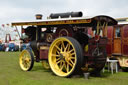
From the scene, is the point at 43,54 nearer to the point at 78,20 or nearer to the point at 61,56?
the point at 61,56

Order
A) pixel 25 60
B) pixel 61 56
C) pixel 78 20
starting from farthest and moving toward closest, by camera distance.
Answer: pixel 25 60
pixel 61 56
pixel 78 20

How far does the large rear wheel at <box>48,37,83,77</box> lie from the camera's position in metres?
6.94

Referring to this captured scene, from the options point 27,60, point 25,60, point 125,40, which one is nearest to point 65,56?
point 27,60

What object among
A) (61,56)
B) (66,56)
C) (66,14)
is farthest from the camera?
(66,14)

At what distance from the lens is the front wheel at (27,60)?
29.0ft

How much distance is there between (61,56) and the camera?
→ 7.55 meters

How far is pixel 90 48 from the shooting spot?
293 inches

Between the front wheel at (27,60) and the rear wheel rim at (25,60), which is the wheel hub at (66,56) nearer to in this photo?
the front wheel at (27,60)

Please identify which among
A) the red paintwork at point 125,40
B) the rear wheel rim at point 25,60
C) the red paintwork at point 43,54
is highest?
the red paintwork at point 125,40

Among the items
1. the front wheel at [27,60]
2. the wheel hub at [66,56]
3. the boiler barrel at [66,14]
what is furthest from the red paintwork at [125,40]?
the front wheel at [27,60]

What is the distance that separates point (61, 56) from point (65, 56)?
Answer: 0.55 ft

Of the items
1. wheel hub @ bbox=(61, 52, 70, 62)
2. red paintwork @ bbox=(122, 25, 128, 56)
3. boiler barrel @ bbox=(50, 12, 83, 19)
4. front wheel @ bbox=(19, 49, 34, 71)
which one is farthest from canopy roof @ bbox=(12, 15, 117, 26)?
red paintwork @ bbox=(122, 25, 128, 56)

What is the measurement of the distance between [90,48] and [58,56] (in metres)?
1.14

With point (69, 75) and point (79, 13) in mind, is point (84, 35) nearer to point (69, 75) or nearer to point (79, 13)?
point (79, 13)
